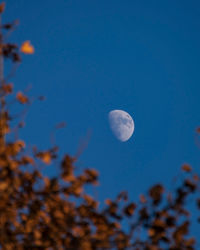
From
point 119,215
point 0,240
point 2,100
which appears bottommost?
point 0,240

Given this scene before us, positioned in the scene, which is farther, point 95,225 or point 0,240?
point 95,225

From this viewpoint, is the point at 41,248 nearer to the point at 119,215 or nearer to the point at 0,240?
the point at 0,240

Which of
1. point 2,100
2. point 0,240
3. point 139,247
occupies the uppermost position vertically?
point 2,100

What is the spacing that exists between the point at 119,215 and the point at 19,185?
1380mm

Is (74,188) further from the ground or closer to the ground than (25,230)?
further from the ground

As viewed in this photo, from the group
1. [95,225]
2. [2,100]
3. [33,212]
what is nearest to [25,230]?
[33,212]

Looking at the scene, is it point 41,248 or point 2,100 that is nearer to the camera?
point 41,248

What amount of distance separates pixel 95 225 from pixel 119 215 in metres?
0.35

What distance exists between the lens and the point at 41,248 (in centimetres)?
510

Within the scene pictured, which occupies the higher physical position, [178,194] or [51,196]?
[178,194]

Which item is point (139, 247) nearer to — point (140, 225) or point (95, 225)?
point (140, 225)

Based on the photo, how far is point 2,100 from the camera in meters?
5.46

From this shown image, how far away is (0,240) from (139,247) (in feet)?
5.65

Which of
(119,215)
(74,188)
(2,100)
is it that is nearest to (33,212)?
(74,188)
